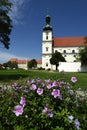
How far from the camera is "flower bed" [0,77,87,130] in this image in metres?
3.80

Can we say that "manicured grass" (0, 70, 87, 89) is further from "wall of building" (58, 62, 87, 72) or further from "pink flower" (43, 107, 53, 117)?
"wall of building" (58, 62, 87, 72)

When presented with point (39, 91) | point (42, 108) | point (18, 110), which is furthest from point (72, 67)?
point (18, 110)

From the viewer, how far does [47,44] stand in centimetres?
11006

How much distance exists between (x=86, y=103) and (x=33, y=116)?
1.54 meters

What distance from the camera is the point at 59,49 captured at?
11262 cm

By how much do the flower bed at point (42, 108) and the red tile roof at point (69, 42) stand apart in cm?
10868

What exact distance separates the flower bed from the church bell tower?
10079 cm

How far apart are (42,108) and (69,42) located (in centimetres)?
11256

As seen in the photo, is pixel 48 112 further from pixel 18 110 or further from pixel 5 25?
pixel 5 25

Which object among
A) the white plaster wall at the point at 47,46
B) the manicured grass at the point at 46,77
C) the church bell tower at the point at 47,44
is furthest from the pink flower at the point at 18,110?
the white plaster wall at the point at 47,46

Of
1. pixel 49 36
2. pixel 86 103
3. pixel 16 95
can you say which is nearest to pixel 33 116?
pixel 16 95

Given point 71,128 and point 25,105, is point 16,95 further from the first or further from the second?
point 71,128

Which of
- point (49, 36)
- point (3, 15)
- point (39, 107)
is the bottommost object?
point (39, 107)

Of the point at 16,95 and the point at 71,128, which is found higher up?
the point at 16,95
